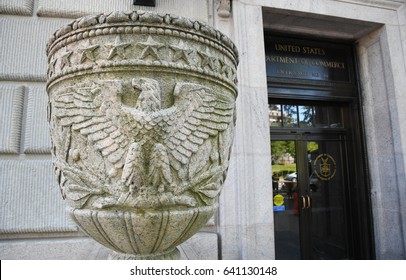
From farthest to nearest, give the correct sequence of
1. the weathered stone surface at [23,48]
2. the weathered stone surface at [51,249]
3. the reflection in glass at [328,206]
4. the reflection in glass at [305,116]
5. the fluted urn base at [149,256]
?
the reflection in glass at [305,116] → the reflection in glass at [328,206] → the weathered stone surface at [23,48] → the weathered stone surface at [51,249] → the fluted urn base at [149,256]

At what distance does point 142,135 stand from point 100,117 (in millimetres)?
234

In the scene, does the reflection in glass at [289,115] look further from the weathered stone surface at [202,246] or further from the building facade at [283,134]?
the weathered stone surface at [202,246]

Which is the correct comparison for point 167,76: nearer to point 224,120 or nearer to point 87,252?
point 224,120

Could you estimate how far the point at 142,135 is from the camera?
119 centimetres

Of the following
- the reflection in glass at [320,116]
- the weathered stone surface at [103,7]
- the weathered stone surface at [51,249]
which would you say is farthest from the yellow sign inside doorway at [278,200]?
Answer: the weathered stone surface at [103,7]

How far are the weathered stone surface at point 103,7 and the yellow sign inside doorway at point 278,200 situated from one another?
253 centimetres

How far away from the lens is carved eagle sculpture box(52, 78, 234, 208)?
3.93 ft

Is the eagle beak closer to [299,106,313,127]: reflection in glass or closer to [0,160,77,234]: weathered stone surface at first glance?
[0,160,77,234]: weathered stone surface

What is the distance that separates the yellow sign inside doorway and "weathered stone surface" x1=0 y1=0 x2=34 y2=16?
372cm

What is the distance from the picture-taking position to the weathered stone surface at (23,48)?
2703 millimetres

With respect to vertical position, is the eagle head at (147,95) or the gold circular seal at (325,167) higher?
the eagle head at (147,95)

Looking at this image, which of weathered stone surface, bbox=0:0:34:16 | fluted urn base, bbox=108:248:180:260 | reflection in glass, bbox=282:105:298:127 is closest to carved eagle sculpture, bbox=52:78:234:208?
fluted urn base, bbox=108:248:180:260

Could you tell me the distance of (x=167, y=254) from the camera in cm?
146

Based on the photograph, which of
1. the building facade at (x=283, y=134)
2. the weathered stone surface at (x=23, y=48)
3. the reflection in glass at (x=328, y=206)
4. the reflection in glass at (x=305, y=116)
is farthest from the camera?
the reflection in glass at (x=305, y=116)
